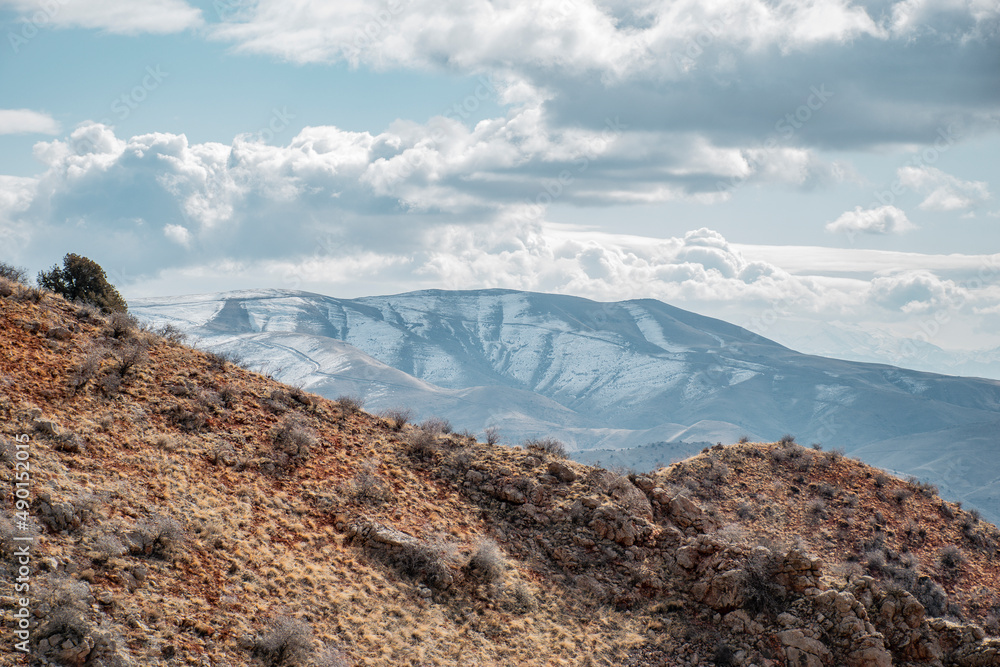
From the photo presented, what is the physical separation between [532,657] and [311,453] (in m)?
11.2

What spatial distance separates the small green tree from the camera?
37625 mm

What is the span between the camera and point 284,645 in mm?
16766

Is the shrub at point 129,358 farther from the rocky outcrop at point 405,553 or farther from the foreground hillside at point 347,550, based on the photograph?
the rocky outcrop at point 405,553

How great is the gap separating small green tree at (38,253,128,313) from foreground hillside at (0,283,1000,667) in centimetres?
Result: 1012

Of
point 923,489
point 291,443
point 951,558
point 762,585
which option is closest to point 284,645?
point 291,443

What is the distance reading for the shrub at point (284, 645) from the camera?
16.6 meters

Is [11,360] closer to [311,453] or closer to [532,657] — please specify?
[311,453]

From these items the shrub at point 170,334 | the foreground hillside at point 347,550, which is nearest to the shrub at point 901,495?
the foreground hillside at point 347,550

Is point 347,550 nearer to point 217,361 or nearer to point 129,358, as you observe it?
point 129,358

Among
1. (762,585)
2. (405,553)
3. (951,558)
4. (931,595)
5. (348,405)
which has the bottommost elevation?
(931,595)

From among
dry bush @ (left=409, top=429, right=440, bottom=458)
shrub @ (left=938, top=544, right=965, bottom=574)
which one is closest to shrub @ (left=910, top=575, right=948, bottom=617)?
shrub @ (left=938, top=544, right=965, bottom=574)

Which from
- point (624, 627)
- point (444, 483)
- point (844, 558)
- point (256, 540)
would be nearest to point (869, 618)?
point (624, 627)

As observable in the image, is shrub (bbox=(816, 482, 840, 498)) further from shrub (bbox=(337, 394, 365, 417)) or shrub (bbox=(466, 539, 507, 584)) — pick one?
shrub (bbox=(337, 394, 365, 417))

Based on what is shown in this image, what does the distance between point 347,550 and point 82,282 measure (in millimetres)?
26138
